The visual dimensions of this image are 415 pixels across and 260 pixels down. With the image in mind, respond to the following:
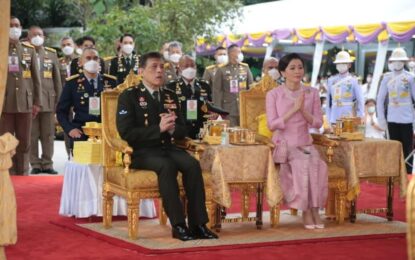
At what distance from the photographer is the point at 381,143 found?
7.71 m

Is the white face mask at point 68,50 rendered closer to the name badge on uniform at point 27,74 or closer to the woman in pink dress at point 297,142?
the name badge on uniform at point 27,74

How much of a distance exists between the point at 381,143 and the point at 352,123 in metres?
0.28

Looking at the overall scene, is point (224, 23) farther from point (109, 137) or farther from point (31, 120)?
point (109, 137)

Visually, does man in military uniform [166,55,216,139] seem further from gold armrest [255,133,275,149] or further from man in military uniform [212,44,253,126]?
man in military uniform [212,44,253,126]

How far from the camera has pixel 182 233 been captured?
267 inches

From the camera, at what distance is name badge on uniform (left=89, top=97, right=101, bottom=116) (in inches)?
317

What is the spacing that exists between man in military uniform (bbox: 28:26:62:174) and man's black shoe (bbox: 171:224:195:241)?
4.94 metres

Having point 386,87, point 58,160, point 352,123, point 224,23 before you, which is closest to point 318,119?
point 352,123

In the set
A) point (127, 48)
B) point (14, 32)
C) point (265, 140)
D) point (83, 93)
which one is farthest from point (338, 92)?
point (265, 140)

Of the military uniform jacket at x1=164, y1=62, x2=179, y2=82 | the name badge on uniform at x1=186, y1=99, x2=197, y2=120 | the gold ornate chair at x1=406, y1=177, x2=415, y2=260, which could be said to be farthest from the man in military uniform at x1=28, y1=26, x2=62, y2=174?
the gold ornate chair at x1=406, y1=177, x2=415, y2=260

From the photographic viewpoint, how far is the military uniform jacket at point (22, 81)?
420 inches

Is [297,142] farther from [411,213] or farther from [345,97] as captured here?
[345,97]

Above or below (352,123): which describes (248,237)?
below

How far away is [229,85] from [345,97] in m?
1.58
